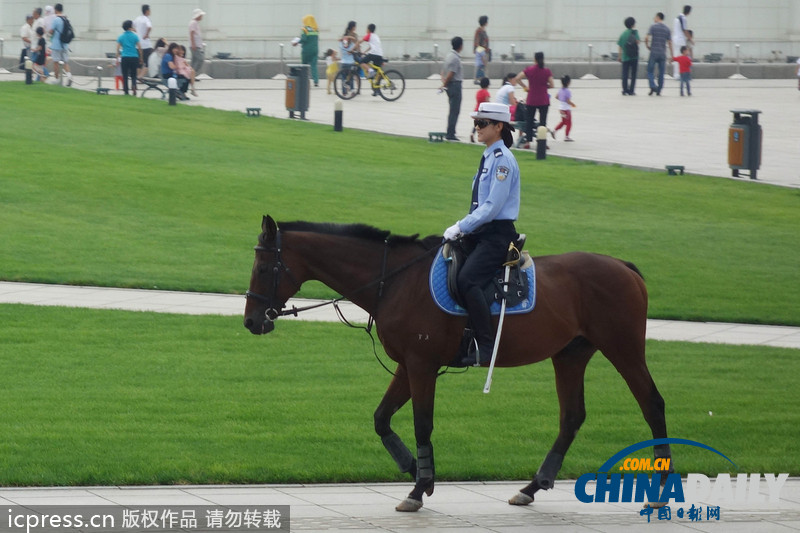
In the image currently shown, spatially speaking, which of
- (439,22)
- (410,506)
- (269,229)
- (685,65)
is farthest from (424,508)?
(439,22)

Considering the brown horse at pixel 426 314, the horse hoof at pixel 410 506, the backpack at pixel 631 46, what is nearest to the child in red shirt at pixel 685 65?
the backpack at pixel 631 46

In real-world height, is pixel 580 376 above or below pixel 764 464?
above

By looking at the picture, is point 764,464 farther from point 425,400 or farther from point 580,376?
point 425,400

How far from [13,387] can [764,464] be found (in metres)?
7.33

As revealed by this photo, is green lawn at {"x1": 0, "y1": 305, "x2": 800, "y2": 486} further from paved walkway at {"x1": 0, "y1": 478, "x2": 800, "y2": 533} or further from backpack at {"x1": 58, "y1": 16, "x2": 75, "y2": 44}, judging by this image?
backpack at {"x1": 58, "y1": 16, "x2": 75, "y2": 44}

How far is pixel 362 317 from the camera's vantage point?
56.2 ft

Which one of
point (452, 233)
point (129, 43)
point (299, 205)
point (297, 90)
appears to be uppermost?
point (129, 43)

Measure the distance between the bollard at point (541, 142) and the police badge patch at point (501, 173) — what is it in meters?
20.2

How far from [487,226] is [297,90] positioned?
25.7m

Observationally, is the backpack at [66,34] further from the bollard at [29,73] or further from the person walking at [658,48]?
the person walking at [658,48]

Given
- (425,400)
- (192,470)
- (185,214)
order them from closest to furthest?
(425,400) → (192,470) → (185,214)

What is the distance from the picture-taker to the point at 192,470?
10039 mm

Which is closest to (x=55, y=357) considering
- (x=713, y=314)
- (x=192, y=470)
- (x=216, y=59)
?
(x=192, y=470)

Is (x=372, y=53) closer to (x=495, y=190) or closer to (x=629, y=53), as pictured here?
(x=629, y=53)
